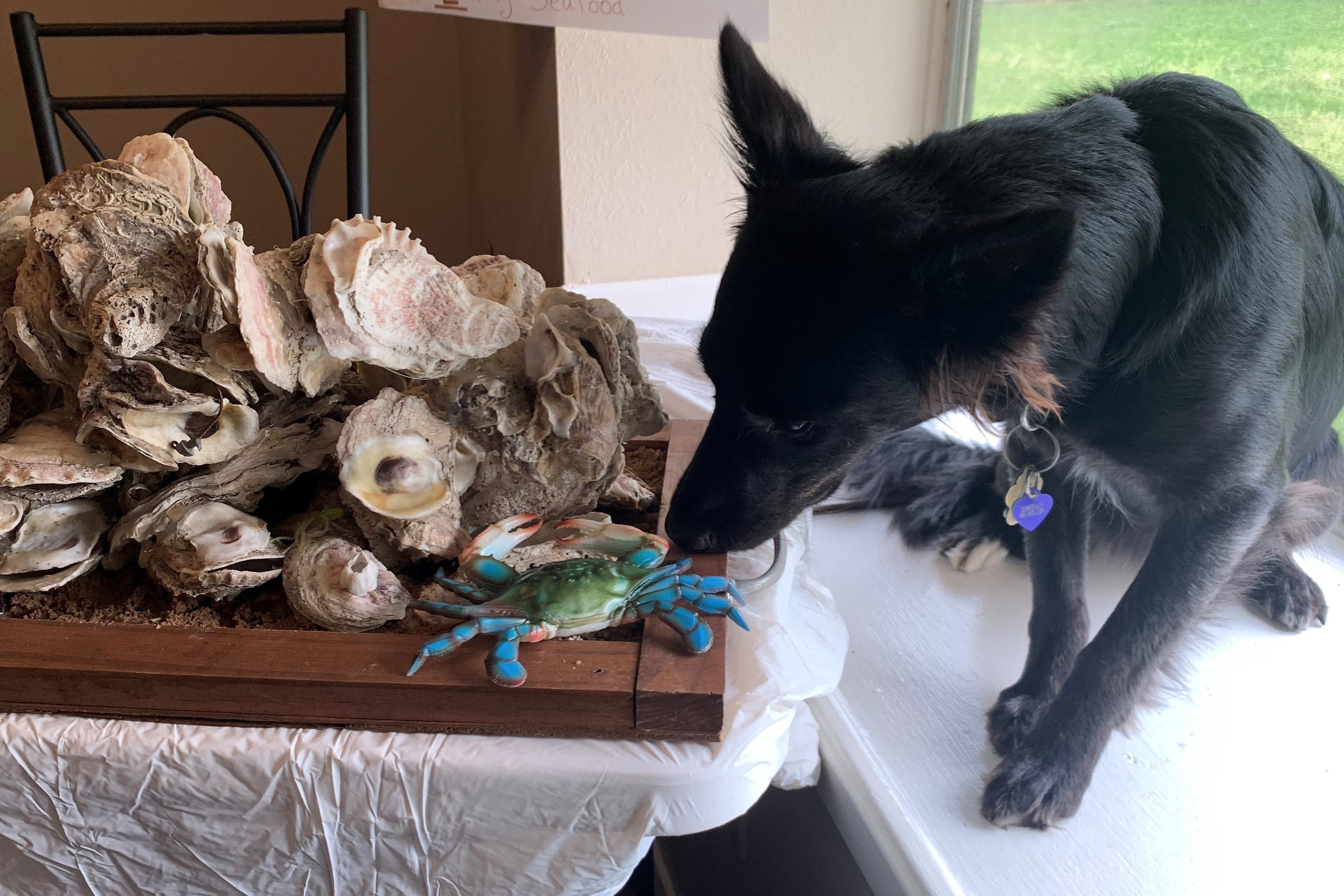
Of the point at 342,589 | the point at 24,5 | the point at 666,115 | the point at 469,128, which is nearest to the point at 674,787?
the point at 342,589

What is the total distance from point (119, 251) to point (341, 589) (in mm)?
213

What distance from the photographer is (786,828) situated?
26.9 inches

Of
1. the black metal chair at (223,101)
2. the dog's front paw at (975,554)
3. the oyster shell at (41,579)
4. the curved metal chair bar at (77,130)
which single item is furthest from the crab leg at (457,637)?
the curved metal chair bar at (77,130)

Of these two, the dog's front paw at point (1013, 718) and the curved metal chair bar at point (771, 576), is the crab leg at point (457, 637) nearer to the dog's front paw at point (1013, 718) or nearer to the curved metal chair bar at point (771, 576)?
the curved metal chair bar at point (771, 576)

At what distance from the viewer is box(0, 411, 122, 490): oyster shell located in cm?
47

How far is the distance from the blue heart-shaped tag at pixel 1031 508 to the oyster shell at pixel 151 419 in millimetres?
488

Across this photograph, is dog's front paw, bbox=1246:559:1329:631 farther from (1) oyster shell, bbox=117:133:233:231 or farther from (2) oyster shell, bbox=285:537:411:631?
(1) oyster shell, bbox=117:133:233:231

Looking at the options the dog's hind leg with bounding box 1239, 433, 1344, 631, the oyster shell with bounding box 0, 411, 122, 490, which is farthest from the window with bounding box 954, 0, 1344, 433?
the oyster shell with bounding box 0, 411, 122, 490

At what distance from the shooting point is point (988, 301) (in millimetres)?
433

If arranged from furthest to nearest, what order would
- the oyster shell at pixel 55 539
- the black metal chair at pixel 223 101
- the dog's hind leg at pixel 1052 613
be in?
the black metal chair at pixel 223 101, the dog's hind leg at pixel 1052 613, the oyster shell at pixel 55 539

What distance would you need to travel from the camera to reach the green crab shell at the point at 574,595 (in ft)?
1.56

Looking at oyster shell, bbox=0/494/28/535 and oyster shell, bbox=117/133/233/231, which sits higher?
oyster shell, bbox=117/133/233/231

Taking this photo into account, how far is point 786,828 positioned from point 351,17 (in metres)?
1.02

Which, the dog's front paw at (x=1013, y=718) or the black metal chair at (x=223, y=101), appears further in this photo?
the black metal chair at (x=223, y=101)
